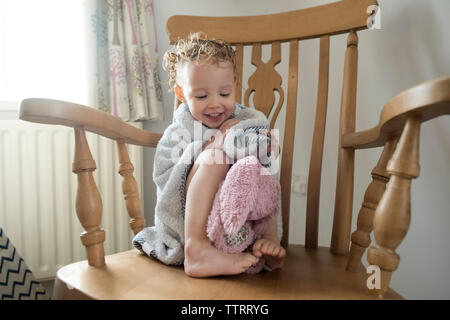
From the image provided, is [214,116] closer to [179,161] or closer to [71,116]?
[179,161]

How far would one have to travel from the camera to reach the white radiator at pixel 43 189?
1368mm

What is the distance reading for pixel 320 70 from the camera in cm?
97

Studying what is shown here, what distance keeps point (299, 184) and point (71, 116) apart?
3.00 feet

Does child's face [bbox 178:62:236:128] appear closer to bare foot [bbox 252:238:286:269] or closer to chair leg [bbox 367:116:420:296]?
bare foot [bbox 252:238:286:269]

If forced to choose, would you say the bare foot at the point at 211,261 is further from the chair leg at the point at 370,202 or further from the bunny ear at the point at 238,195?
the chair leg at the point at 370,202

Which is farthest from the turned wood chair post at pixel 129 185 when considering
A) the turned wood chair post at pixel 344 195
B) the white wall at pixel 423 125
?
the white wall at pixel 423 125

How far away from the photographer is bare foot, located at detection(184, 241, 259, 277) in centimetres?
64

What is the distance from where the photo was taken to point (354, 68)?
2.97 feet

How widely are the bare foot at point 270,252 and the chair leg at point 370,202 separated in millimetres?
135

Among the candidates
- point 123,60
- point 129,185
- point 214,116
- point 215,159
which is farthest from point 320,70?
point 123,60

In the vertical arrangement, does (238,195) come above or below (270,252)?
above

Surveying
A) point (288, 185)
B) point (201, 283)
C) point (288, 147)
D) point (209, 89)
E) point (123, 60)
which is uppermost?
point (123, 60)
